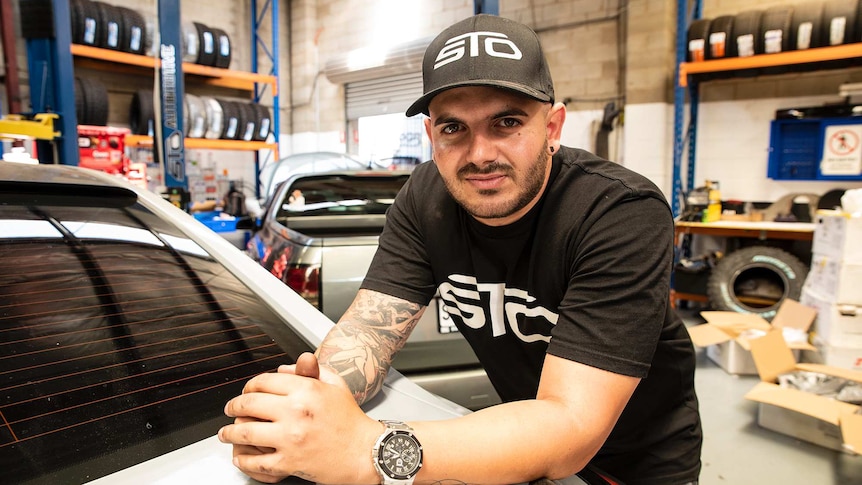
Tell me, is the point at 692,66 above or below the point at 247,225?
above

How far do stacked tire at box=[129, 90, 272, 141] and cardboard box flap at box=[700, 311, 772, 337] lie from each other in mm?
6293

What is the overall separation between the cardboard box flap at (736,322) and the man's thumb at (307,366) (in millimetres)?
3653

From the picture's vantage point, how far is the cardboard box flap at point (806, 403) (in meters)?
2.51

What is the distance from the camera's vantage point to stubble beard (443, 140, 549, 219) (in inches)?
43.9

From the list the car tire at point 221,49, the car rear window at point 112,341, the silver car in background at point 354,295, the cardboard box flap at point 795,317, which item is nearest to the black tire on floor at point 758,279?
the cardboard box flap at point 795,317

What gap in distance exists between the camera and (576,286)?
1.02 meters

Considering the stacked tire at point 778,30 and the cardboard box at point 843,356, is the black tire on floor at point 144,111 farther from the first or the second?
the cardboard box at point 843,356

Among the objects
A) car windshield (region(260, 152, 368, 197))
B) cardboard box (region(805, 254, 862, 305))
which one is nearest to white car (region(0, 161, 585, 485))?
cardboard box (region(805, 254, 862, 305))

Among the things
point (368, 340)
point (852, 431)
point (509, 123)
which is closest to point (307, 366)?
point (368, 340)

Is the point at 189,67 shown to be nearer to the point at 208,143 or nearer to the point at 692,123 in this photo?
the point at 208,143

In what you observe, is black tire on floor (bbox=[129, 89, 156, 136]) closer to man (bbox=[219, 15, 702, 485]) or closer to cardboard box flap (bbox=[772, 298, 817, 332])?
man (bbox=[219, 15, 702, 485])

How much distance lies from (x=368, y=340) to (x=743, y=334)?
3309mm

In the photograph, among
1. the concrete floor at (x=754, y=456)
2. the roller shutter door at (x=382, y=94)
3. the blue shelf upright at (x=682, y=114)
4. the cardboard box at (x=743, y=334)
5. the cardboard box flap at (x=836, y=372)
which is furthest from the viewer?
the roller shutter door at (x=382, y=94)

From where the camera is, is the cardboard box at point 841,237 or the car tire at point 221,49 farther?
the car tire at point 221,49
